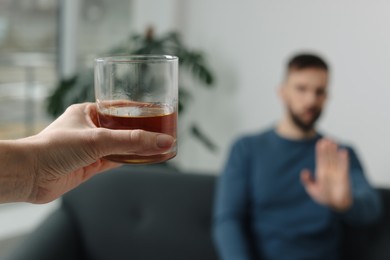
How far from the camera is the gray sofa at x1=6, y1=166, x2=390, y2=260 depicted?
2.30 metres

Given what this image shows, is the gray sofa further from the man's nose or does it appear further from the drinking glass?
the drinking glass

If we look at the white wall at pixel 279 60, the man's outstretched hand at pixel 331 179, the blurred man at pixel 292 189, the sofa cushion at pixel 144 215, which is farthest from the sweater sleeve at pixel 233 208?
the white wall at pixel 279 60

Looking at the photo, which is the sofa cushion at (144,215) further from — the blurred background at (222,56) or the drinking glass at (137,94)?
the drinking glass at (137,94)

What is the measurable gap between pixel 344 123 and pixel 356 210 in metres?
0.79

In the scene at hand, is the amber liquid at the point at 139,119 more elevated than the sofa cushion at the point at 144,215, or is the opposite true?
the amber liquid at the point at 139,119

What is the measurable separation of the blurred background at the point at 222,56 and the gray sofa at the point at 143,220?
59cm

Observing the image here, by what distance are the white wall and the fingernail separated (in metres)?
2.12

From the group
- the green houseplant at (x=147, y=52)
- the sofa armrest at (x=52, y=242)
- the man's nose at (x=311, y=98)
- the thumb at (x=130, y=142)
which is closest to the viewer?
the thumb at (x=130, y=142)

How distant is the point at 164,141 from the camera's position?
0.73m

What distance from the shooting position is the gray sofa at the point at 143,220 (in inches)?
90.5

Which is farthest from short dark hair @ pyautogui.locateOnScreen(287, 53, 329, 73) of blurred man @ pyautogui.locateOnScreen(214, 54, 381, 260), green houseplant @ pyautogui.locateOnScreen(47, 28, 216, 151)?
green houseplant @ pyautogui.locateOnScreen(47, 28, 216, 151)

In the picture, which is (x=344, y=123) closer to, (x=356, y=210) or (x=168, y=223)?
(x=356, y=210)

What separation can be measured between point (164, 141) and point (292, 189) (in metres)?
1.58

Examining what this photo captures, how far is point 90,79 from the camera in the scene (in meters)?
2.79
